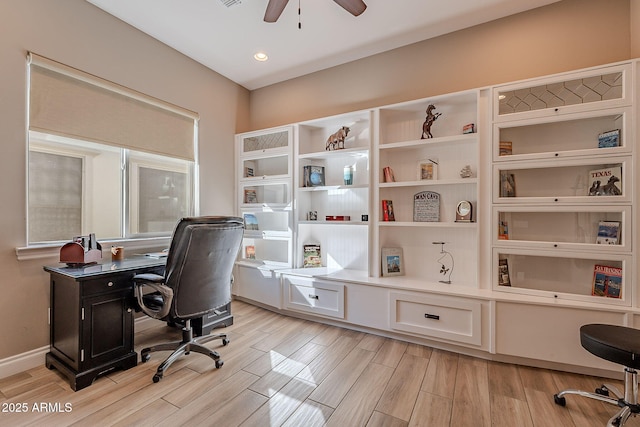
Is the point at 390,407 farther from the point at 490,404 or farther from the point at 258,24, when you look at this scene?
the point at 258,24

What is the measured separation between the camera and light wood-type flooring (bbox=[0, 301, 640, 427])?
1.60m

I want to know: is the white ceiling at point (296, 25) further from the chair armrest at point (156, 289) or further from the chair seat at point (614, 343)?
the chair seat at point (614, 343)

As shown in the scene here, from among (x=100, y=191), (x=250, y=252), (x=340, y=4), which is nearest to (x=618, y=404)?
(x=340, y=4)

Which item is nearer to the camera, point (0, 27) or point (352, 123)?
point (0, 27)

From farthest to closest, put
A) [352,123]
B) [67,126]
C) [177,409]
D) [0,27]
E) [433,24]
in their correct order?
[352,123] < [433,24] < [67,126] < [0,27] < [177,409]

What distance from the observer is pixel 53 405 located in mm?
1704

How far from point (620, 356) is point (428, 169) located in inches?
73.8

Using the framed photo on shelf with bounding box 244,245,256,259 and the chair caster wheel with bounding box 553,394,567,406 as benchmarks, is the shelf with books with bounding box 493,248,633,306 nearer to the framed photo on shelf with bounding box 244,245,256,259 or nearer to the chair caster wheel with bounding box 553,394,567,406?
the chair caster wheel with bounding box 553,394,567,406

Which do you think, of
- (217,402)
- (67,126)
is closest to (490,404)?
(217,402)

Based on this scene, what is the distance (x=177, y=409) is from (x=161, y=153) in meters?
2.45

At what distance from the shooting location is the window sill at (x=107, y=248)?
6.81ft

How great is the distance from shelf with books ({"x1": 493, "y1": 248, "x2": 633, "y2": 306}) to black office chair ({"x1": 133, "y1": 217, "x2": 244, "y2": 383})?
2.28m

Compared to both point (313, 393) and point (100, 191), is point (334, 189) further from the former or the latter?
point (100, 191)

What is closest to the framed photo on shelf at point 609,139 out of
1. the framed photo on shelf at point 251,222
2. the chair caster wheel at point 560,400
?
the chair caster wheel at point 560,400
